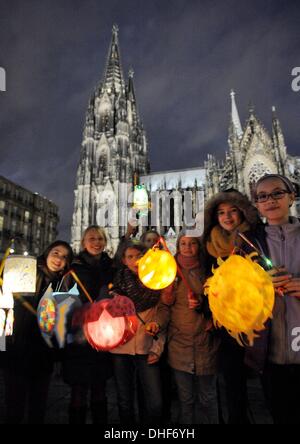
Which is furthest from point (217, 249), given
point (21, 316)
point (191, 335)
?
point (21, 316)

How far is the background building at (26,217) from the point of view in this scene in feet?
106

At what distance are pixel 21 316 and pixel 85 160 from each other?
122ft

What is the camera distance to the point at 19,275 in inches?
94.6

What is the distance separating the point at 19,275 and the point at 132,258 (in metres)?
1.10

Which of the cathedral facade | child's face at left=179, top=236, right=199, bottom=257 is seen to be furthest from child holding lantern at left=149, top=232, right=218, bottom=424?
the cathedral facade

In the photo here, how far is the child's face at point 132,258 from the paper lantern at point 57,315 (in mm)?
642

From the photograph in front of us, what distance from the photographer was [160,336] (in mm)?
2518

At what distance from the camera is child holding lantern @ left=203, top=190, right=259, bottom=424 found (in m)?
2.31

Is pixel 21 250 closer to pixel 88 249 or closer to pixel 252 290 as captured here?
pixel 88 249

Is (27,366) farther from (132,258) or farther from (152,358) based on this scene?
(132,258)

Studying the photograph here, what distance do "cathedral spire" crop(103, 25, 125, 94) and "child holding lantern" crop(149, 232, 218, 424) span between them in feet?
149

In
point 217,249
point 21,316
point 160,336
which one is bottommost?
point 160,336
